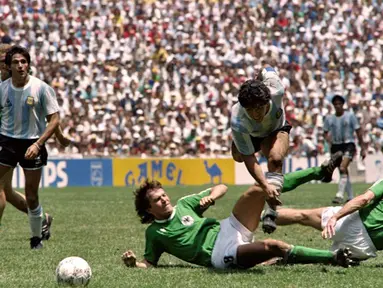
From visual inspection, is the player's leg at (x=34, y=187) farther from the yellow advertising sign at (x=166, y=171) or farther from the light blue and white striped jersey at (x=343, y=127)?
the yellow advertising sign at (x=166, y=171)

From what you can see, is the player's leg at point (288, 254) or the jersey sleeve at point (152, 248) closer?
the player's leg at point (288, 254)

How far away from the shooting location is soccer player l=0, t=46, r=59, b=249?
1076 cm

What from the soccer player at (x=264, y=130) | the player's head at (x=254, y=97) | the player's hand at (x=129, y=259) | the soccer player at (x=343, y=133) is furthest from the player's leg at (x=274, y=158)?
the soccer player at (x=343, y=133)

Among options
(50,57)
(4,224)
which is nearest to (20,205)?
(4,224)

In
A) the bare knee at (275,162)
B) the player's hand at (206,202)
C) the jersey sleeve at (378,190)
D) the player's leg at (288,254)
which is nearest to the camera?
the player's leg at (288,254)

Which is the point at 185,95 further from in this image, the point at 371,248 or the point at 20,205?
the point at 371,248

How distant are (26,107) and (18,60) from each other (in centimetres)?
60

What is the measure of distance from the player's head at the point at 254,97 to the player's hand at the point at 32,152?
2.82 m

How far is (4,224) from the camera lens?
48.5ft

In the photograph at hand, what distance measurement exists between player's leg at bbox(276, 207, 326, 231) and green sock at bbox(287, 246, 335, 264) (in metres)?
0.96

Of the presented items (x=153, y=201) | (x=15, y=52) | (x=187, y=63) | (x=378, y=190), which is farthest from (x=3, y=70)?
(x=187, y=63)

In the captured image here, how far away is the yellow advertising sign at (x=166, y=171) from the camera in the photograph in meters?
29.0

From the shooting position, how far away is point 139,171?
2903cm

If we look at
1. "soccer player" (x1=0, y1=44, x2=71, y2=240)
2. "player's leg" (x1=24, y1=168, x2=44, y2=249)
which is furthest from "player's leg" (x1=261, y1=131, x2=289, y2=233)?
"player's leg" (x1=24, y1=168, x2=44, y2=249)
